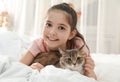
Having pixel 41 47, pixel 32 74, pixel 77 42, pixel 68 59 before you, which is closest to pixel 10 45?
pixel 41 47

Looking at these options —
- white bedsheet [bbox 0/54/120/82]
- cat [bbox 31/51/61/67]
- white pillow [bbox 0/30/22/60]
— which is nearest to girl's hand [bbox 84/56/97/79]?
cat [bbox 31/51/61/67]

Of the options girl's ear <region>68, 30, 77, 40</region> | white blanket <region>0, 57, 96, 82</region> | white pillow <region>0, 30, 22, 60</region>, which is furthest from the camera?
white pillow <region>0, 30, 22, 60</region>

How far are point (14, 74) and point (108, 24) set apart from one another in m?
1.55

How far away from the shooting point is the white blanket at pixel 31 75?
75cm

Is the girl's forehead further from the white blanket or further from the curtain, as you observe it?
the curtain

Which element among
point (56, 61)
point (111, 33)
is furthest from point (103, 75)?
point (111, 33)

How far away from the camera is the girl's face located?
1136mm

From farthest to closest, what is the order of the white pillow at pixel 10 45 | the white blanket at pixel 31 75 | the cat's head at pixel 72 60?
the white pillow at pixel 10 45 → the cat's head at pixel 72 60 → the white blanket at pixel 31 75

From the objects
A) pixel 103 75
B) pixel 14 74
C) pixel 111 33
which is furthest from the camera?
pixel 111 33

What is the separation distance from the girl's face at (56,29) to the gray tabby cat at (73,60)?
0.10 meters

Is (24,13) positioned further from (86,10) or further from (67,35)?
(67,35)

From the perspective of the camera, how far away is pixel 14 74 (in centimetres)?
79

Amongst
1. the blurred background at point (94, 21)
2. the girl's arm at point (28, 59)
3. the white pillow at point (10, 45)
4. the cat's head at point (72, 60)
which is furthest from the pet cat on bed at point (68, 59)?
the blurred background at point (94, 21)

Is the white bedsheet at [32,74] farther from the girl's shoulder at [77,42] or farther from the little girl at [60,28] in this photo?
the girl's shoulder at [77,42]
